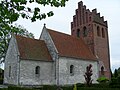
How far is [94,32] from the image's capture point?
97.0 ft

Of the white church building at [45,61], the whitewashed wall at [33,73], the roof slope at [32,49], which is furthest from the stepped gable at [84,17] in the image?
the whitewashed wall at [33,73]

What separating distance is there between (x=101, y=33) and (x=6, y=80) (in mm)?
16562

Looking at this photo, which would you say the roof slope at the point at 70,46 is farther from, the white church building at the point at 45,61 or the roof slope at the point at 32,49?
the roof slope at the point at 32,49

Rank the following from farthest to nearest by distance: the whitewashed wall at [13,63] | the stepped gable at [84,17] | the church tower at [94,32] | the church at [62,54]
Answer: the stepped gable at [84,17]
the church tower at [94,32]
the church at [62,54]
the whitewashed wall at [13,63]

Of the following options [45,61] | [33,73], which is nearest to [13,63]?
[33,73]

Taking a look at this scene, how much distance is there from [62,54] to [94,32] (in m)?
7.70

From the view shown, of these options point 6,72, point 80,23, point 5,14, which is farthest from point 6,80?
point 5,14

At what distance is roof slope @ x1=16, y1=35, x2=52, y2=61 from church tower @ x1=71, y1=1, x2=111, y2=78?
7.77m

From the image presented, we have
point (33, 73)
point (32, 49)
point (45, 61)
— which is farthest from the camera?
point (45, 61)

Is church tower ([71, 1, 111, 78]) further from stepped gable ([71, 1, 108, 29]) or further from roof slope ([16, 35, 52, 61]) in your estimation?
roof slope ([16, 35, 52, 61])

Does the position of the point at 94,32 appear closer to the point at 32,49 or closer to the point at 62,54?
the point at 62,54

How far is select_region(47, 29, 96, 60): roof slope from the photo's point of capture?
25688 mm

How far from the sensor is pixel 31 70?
886 inches

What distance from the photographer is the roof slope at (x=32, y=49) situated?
73.8 feet
